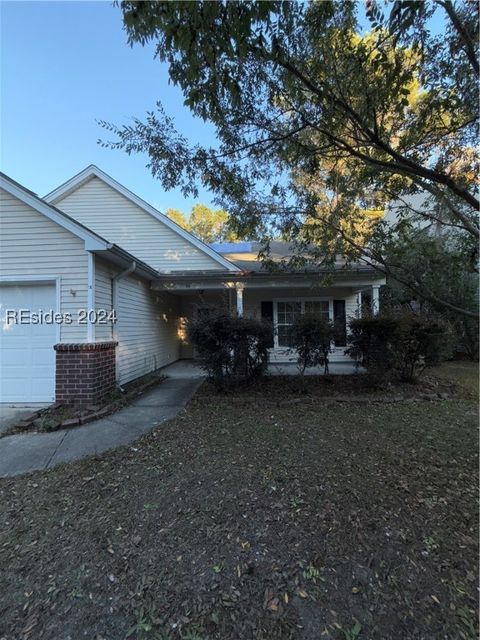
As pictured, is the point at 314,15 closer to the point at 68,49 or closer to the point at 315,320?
the point at 68,49

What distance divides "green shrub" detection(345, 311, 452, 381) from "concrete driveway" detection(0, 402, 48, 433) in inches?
250

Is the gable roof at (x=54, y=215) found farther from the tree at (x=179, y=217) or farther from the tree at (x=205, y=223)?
the tree at (x=179, y=217)

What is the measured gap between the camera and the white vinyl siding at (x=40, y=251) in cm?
657

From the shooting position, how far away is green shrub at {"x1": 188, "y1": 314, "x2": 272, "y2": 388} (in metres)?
6.98

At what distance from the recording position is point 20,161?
7.78 m

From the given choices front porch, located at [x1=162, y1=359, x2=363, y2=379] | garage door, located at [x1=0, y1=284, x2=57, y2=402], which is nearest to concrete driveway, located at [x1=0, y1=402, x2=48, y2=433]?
garage door, located at [x1=0, y1=284, x2=57, y2=402]

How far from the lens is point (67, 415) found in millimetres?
5777

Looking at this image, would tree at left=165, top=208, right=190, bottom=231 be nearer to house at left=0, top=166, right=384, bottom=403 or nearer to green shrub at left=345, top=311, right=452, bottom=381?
house at left=0, top=166, right=384, bottom=403

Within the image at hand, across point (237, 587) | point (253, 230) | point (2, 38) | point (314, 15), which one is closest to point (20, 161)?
point (2, 38)

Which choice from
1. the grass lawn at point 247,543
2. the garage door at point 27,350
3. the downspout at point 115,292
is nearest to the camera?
the grass lawn at point 247,543

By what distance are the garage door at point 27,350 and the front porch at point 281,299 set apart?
270cm

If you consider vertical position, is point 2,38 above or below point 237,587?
above

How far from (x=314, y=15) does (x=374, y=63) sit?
0.68m

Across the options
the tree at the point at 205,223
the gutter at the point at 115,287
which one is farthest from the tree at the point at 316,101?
the tree at the point at 205,223
